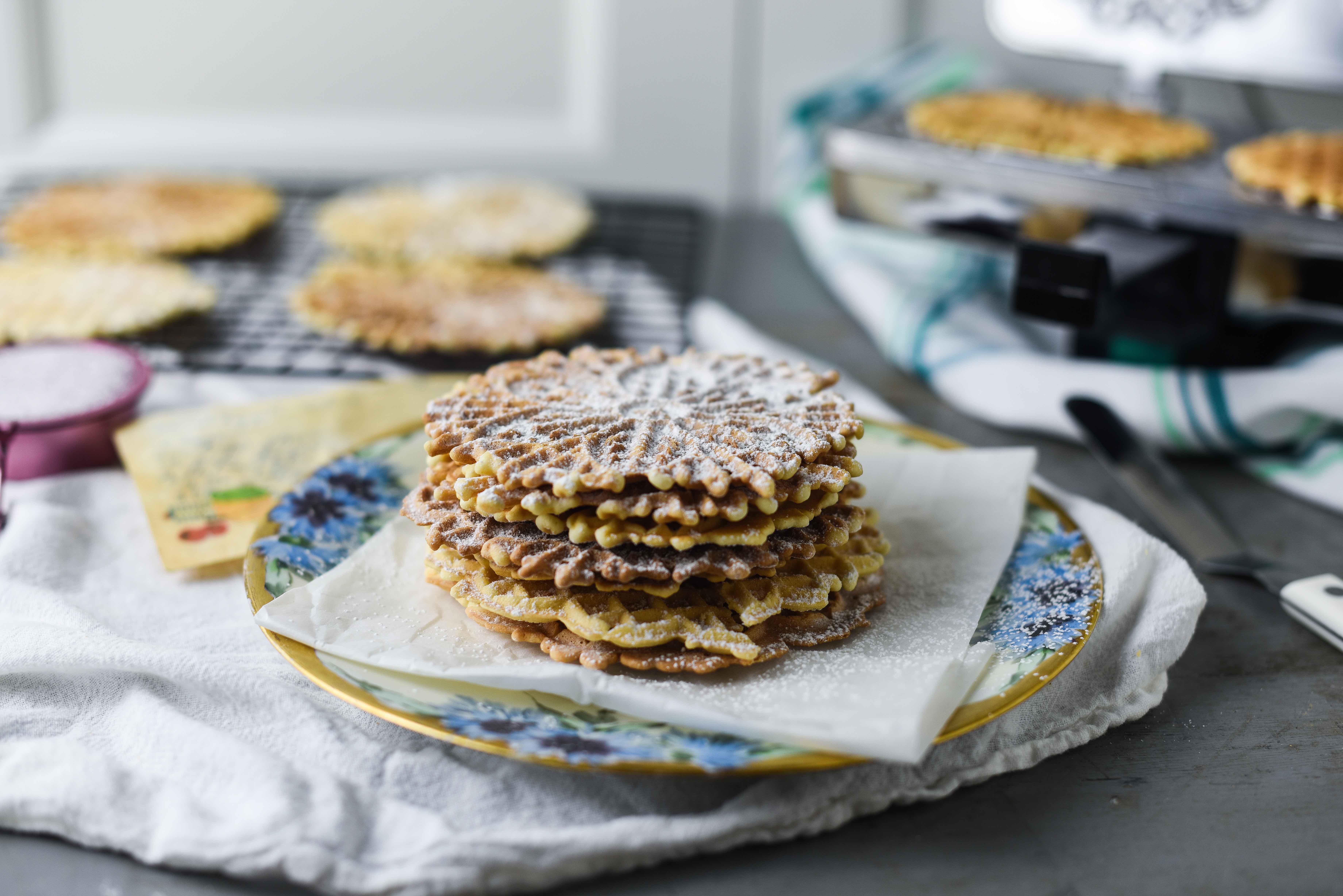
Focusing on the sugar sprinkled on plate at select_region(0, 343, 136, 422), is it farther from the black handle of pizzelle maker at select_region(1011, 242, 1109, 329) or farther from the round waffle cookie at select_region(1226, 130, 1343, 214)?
the round waffle cookie at select_region(1226, 130, 1343, 214)

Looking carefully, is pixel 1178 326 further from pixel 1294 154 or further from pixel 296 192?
pixel 296 192

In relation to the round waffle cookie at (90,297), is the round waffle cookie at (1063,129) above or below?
above

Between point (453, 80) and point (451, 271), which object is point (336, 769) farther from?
point (453, 80)

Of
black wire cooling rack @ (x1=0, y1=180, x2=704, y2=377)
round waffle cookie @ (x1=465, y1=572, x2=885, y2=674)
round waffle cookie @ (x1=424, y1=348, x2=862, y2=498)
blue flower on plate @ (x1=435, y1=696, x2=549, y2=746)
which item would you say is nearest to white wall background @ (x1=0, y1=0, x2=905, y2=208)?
black wire cooling rack @ (x1=0, y1=180, x2=704, y2=377)

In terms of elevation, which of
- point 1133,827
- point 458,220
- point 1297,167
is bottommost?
point 1133,827

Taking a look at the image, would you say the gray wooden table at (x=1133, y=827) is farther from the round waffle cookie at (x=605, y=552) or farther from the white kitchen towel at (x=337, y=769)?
the round waffle cookie at (x=605, y=552)

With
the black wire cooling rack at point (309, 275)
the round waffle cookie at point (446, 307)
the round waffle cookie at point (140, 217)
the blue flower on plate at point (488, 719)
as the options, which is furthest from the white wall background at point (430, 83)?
the blue flower on plate at point (488, 719)

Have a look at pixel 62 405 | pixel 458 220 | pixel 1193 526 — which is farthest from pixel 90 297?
pixel 1193 526
